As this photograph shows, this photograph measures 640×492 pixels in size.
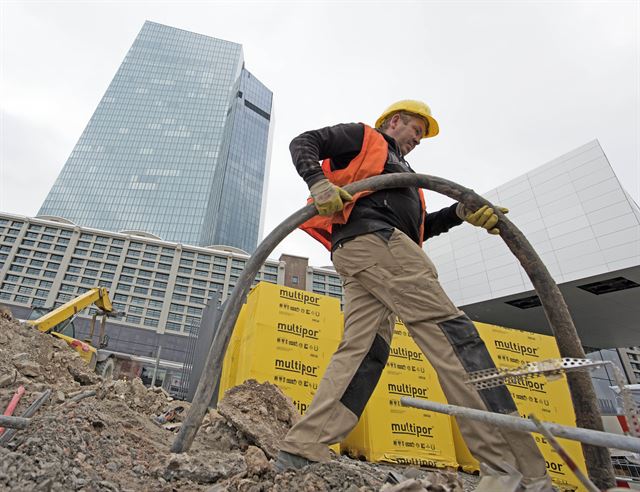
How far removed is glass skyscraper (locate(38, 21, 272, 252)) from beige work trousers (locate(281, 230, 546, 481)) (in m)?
77.0

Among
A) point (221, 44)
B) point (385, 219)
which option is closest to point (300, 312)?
point (385, 219)

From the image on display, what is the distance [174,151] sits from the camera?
86.1 m

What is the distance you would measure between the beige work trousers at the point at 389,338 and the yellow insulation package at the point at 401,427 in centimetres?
178

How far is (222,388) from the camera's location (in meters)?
3.87

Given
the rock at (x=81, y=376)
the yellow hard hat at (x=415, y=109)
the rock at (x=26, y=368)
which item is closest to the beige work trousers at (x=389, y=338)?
the yellow hard hat at (x=415, y=109)

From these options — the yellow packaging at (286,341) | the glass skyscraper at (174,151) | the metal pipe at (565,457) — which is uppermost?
the glass skyscraper at (174,151)

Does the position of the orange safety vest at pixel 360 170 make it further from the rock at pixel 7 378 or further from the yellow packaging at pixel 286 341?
the rock at pixel 7 378

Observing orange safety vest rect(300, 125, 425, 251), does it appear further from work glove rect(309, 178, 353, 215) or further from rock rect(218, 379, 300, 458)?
rock rect(218, 379, 300, 458)

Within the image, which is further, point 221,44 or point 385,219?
point 221,44

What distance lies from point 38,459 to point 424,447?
10.3 feet

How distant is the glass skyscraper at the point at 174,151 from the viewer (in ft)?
254

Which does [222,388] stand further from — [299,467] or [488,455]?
[488,455]

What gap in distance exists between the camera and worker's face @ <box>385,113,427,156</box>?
7.80 ft

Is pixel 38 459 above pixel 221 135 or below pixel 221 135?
below
